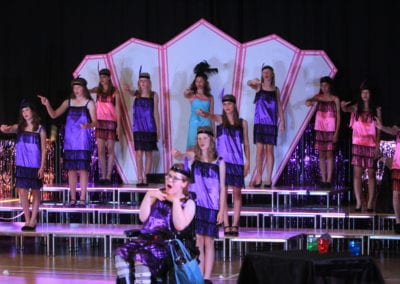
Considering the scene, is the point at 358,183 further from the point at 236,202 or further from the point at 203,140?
the point at 203,140

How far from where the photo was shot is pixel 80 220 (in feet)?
39.8

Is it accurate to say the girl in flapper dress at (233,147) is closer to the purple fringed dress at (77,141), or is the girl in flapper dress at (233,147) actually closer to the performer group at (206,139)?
the performer group at (206,139)

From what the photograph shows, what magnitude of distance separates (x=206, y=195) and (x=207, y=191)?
0.13ft

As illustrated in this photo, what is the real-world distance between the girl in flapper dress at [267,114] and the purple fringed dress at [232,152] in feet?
5.50

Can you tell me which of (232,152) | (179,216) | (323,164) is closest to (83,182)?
(232,152)

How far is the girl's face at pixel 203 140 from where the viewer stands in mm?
7539

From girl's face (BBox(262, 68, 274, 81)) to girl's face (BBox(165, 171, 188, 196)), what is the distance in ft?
15.5

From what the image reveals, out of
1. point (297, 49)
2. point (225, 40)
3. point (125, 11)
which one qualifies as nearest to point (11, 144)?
point (125, 11)

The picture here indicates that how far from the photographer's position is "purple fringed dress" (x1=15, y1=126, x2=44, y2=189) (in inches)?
390

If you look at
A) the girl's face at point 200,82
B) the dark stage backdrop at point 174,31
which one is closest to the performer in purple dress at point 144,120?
the girl's face at point 200,82

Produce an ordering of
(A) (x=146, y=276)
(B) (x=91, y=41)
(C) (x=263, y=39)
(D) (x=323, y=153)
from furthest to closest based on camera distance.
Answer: (B) (x=91, y=41)
(C) (x=263, y=39)
(D) (x=323, y=153)
(A) (x=146, y=276)

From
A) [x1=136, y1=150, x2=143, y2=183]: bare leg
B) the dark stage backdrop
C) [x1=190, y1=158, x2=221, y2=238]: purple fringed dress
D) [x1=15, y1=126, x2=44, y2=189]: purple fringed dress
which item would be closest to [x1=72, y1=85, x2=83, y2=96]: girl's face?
[x1=15, y1=126, x2=44, y2=189]: purple fringed dress

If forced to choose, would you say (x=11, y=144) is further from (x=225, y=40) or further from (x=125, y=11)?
(x=225, y=40)

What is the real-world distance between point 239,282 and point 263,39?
633 cm
